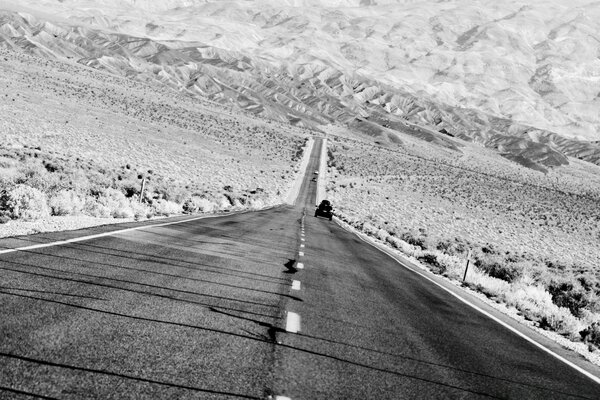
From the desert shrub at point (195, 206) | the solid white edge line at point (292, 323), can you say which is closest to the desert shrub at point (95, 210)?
the desert shrub at point (195, 206)

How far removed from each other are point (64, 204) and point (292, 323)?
11208 millimetres

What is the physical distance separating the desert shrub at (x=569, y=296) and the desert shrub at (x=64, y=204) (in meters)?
15.5

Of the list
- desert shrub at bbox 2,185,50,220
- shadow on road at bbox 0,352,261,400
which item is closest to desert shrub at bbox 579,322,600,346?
shadow on road at bbox 0,352,261,400

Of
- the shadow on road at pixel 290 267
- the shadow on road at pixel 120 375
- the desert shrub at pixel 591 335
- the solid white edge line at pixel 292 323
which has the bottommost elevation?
the shadow on road at pixel 290 267

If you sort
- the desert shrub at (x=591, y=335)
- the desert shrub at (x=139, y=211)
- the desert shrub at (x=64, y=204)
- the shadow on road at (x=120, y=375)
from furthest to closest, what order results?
the desert shrub at (x=139, y=211), the desert shrub at (x=64, y=204), the desert shrub at (x=591, y=335), the shadow on road at (x=120, y=375)

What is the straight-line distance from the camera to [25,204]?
48.6 ft

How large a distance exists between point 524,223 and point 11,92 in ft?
232

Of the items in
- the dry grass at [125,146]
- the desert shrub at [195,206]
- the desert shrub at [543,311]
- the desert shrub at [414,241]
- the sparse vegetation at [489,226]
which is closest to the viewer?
the desert shrub at [543,311]

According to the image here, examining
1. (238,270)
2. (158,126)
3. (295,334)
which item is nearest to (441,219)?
(158,126)

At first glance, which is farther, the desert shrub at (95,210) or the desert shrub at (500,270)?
the desert shrub at (500,270)

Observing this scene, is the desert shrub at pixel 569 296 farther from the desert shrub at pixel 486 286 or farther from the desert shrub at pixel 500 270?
the desert shrub at pixel 486 286

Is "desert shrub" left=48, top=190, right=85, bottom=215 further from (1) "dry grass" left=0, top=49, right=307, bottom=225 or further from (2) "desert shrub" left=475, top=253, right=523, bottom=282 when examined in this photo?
(2) "desert shrub" left=475, top=253, right=523, bottom=282

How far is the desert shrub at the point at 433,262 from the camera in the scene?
21.7m

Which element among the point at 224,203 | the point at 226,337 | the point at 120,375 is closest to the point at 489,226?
the point at 224,203
